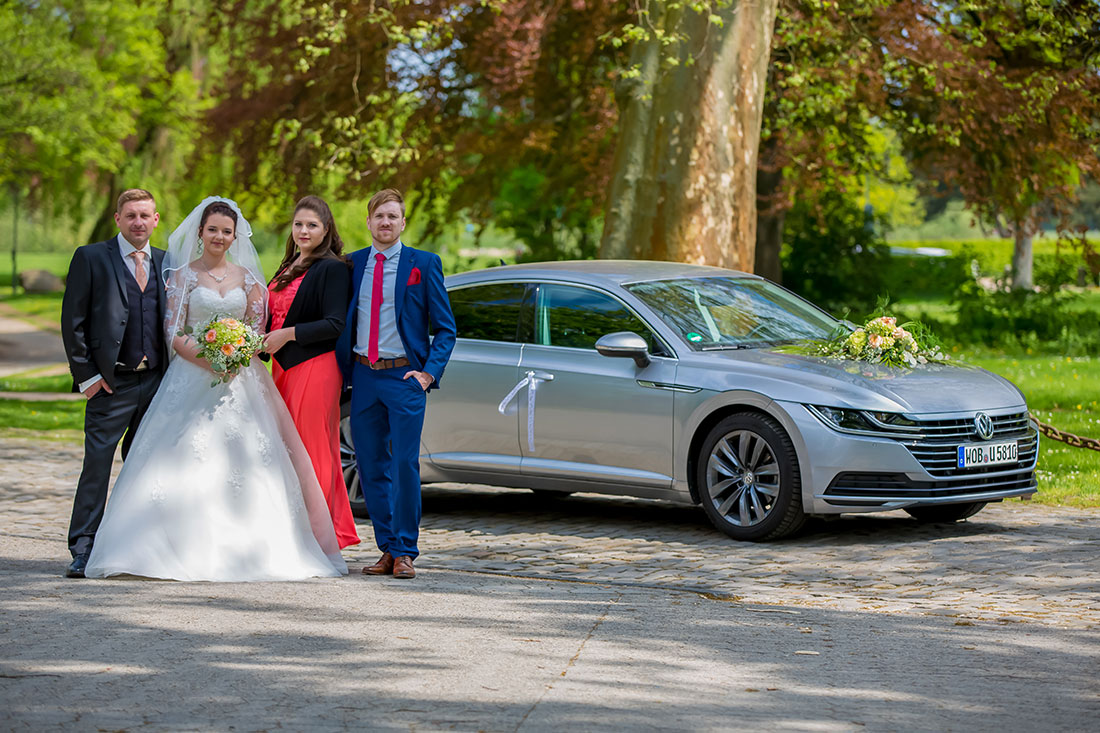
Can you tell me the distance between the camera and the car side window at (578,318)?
32.4 ft

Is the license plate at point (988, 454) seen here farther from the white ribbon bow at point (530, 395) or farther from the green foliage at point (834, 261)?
the green foliage at point (834, 261)

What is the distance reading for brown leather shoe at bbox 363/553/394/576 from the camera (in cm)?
812

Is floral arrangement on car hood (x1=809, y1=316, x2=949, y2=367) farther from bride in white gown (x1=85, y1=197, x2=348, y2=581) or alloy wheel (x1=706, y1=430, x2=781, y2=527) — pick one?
bride in white gown (x1=85, y1=197, x2=348, y2=581)

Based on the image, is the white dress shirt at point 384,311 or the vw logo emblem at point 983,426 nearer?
the white dress shirt at point 384,311

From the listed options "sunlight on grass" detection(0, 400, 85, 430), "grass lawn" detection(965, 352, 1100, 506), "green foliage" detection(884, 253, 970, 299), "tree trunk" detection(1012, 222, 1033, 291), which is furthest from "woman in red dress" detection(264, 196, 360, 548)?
"green foliage" detection(884, 253, 970, 299)

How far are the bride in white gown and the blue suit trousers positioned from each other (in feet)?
1.15

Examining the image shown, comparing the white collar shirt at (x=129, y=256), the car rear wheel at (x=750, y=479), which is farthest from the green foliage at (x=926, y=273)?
the white collar shirt at (x=129, y=256)

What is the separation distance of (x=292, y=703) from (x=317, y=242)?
356cm

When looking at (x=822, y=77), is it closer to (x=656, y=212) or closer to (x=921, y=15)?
(x=921, y=15)

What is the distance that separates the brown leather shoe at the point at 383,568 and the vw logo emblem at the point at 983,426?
344cm

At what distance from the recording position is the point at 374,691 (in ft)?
18.1

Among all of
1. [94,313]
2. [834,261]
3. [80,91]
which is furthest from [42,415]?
[80,91]

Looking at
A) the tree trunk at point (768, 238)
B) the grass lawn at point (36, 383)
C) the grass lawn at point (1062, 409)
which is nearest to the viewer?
the grass lawn at point (1062, 409)

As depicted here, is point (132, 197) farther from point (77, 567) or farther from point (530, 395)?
point (530, 395)
